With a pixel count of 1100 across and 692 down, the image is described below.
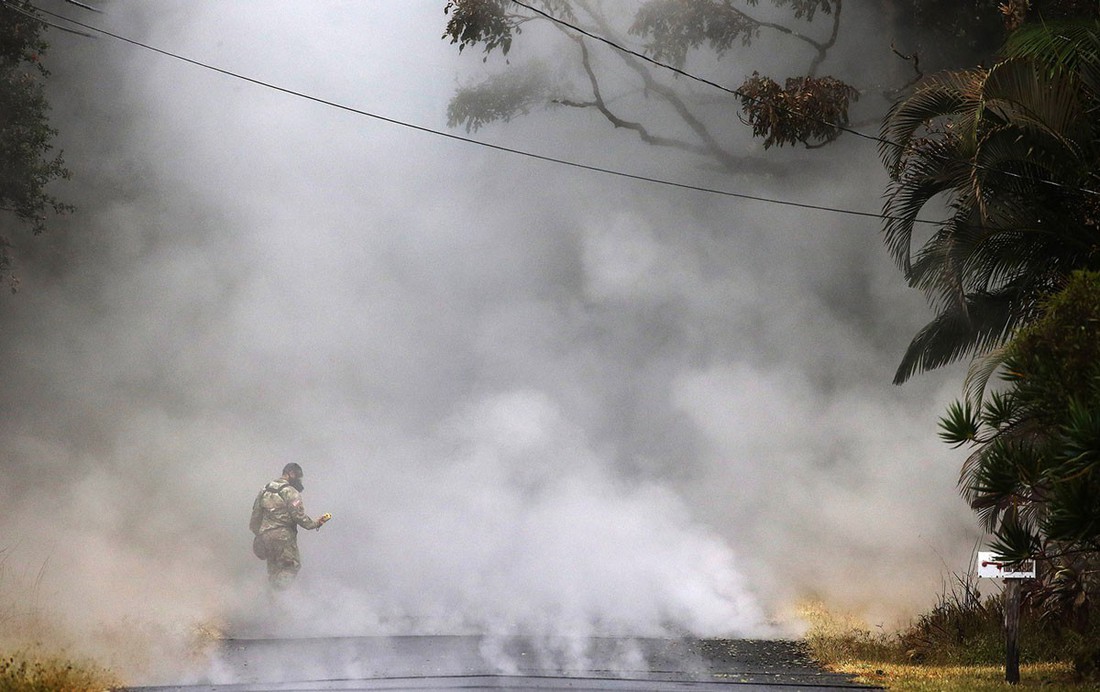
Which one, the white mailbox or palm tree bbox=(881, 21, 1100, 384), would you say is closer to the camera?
the white mailbox

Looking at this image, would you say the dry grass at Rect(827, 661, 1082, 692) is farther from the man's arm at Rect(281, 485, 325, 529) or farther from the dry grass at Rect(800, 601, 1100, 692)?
the man's arm at Rect(281, 485, 325, 529)

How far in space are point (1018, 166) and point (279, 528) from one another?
7900 millimetres

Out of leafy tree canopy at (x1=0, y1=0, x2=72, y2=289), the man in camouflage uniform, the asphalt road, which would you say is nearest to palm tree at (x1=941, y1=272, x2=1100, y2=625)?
the asphalt road

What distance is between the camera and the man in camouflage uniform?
483 inches

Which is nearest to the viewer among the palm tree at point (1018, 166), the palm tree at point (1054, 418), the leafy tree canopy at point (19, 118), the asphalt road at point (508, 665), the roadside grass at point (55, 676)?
the palm tree at point (1054, 418)

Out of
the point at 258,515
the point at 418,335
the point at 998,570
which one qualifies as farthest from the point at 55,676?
the point at 418,335

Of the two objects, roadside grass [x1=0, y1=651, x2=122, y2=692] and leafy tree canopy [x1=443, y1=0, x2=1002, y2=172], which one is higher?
leafy tree canopy [x1=443, y1=0, x2=1002, y2=172]

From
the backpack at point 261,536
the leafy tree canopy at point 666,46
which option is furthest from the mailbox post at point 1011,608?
the leafy tree canopy at point 666,46

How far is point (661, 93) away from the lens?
731 inches

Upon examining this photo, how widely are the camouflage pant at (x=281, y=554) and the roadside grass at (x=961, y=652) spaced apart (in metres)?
5.31

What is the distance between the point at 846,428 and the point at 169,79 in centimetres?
1107

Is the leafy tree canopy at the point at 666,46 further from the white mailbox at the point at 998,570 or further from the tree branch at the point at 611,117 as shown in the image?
the white mailbox at the point at 998,570

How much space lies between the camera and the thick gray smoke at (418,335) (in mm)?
16344

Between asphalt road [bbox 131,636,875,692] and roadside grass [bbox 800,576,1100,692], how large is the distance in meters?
0.37
